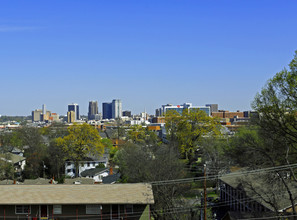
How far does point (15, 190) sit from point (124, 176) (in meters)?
21.6

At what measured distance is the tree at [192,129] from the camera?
50.2m

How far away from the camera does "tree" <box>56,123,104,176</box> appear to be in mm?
53031

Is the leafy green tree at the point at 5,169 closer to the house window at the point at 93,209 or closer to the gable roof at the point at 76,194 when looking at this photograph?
the gable roof at the point at 76,194

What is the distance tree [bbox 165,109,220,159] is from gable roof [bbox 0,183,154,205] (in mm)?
24382

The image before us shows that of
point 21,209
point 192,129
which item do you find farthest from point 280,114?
point 192,129

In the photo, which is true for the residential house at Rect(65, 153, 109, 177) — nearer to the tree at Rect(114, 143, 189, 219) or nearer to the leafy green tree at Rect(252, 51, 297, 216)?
the tree at Rect(114, 143, 189, 219)

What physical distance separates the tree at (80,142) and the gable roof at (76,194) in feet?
86.3

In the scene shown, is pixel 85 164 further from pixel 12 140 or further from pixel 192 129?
pixel 12 140

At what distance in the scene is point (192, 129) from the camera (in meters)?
50.8

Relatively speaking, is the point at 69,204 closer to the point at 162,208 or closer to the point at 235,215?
the point at 162,208

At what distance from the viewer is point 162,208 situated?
99.7 ft

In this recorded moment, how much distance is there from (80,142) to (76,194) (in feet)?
92.2

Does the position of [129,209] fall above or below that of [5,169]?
above

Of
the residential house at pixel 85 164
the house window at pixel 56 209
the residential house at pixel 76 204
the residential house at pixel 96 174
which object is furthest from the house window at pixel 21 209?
the residential house at pixel 85 164
